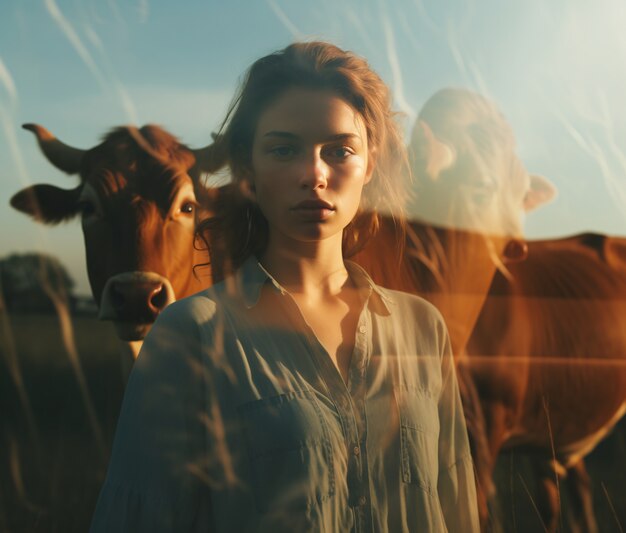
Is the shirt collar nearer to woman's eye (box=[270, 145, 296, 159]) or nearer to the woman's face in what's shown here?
the woman's face

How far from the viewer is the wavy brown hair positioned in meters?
1.07

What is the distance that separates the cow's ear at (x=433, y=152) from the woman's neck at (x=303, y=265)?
45.0 inches

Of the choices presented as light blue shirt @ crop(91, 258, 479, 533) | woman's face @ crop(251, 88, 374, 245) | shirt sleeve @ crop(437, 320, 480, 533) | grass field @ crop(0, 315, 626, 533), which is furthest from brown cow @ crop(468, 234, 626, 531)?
woman's face @ crop(251, 88, 374, 245)

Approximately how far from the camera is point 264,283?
1.08 metres

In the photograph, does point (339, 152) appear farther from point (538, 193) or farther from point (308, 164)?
point (538, 193)

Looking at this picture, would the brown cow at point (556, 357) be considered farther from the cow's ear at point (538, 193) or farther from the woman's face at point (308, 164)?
the woman's face at point (308, 164)

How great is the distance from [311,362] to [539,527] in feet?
6.56

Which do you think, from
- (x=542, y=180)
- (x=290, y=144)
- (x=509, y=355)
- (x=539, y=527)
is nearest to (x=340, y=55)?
(x=290, y=144)

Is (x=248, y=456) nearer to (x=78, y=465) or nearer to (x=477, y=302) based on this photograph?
(x=477, y=302)

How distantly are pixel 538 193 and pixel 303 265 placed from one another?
1332 mm

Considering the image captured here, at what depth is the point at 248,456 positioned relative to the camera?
923 millimetres

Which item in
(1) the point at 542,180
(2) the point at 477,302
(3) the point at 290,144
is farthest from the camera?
(2) the point at 477,302

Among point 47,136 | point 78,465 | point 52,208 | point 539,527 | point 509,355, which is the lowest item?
point 539,527

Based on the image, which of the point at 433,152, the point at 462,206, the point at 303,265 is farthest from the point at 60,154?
the point at 303,265
